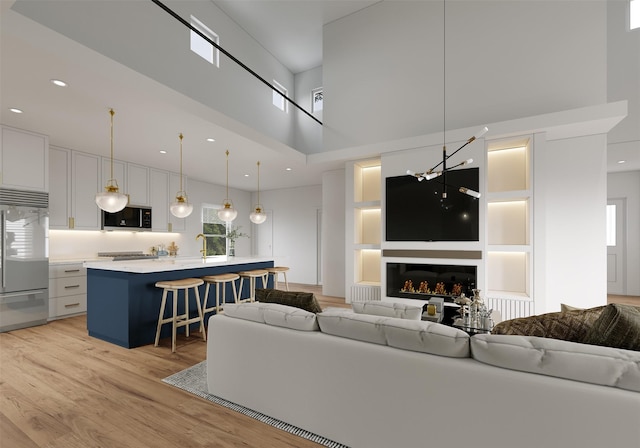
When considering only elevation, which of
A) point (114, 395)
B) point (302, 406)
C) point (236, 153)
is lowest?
point (114, 395)

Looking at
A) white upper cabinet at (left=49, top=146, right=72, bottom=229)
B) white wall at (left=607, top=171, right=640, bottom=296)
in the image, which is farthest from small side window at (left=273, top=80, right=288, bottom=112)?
white wall at (left=607, top=171, right=640, bottom=296)

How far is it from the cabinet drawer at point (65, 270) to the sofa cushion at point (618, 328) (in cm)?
592

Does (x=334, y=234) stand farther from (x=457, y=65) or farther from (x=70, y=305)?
(x=70, y=305)

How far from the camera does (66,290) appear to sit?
488 cm

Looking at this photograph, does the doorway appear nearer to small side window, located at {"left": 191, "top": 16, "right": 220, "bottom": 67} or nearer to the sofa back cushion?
the sofa back cushion

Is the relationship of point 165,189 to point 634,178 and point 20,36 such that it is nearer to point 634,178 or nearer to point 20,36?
point 20,36

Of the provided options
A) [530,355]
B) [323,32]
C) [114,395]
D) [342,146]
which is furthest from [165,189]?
[530,355]

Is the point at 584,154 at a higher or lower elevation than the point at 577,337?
higher

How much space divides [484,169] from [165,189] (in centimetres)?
667

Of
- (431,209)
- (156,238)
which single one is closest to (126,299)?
(156,238)

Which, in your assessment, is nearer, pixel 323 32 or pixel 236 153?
pixel 236 153

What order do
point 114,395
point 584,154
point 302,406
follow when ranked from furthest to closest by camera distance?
point 584,154
point 114,395
point 302,406

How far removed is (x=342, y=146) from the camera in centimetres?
587

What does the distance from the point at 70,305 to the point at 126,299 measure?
2423 mm
